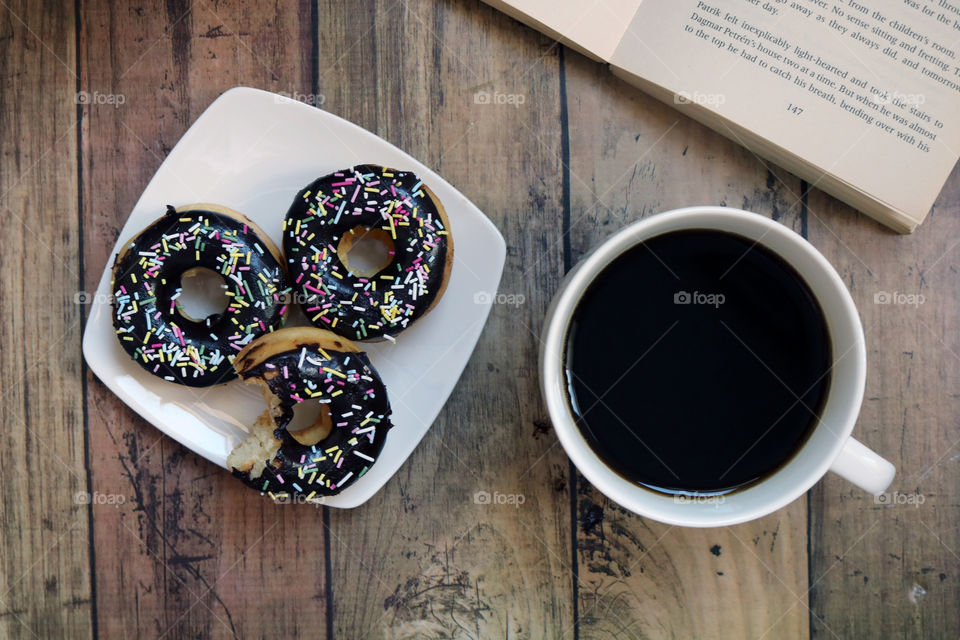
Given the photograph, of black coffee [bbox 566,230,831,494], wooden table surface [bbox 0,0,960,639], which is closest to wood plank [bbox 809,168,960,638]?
wooden table surface [bbox 0,0,960,639]

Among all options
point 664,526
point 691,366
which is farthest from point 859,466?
point 664,526

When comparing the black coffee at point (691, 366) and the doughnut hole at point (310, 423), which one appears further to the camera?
the doughnut hole at point (310, 423)

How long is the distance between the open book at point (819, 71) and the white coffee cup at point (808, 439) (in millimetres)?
345

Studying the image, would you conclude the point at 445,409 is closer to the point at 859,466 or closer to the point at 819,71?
the point at 859,466

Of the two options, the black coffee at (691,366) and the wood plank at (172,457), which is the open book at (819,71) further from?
the wood plank at (172,457)

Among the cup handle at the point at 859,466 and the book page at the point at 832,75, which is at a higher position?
the book page at the point at 832,75

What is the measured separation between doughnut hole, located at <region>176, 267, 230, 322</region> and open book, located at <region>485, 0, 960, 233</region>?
0.61m

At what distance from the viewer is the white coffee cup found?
0.80 m

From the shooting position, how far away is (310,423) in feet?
3.68

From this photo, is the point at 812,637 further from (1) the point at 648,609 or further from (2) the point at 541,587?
(2) the point at 541,587

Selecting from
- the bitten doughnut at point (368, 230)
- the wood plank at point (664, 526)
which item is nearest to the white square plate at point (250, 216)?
the bitten doughnut at point (368, 230)

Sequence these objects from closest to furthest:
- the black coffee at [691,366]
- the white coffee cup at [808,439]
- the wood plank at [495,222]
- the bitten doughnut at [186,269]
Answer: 1. the white coffee cup at [808,439]
2. the black coffee at [691,366]
3. the bitten doughnut at [186,269]
4. the wood plank at [495,222]

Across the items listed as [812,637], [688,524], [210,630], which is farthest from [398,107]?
[812,637]

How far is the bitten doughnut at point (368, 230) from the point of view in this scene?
3.35ft
